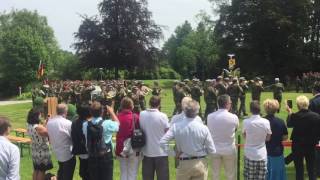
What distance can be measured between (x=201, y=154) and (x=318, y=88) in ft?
12.5

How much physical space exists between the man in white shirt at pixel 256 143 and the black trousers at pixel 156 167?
134 cm

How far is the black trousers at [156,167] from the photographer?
342 inches

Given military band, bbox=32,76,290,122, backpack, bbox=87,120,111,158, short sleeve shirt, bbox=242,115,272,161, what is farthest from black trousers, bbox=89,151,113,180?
military band, bbox=32,76,290,122

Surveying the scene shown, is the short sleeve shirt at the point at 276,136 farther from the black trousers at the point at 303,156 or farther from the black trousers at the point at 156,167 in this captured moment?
the black trousers at the point at 156,167

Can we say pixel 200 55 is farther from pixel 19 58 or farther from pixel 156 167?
pixel 156 167

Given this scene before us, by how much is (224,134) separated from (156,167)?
124 cm

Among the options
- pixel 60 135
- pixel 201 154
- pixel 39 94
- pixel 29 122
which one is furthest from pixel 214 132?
pixel 39 94

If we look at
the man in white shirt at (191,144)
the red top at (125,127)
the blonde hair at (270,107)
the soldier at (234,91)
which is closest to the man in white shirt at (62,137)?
the red top at (125,127)

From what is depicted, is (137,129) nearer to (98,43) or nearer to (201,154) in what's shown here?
(201,154)

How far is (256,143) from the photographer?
8.47 m

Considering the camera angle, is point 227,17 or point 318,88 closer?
point 318,88

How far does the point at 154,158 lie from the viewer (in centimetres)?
868

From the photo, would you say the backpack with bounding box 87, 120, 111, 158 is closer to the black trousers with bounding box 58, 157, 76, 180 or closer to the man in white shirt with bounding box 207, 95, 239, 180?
the black trousers with bounding box 58, 157, 76, 180

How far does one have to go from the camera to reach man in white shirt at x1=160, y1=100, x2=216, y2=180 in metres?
7.72
